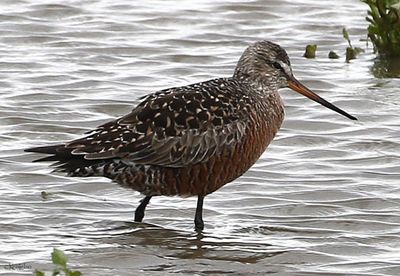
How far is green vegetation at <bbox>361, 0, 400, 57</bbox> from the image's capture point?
11609mm

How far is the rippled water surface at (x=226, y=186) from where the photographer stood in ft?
26.7

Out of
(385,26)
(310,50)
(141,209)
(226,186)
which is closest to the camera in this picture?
(141,209)

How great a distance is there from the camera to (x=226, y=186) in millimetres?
9539

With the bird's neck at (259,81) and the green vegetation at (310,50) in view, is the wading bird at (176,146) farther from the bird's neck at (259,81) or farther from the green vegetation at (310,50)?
the green vegetation at (310,50)

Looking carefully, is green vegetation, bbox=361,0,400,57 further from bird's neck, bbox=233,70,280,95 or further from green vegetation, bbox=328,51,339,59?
bird's neck, bbox=233,70,280,95

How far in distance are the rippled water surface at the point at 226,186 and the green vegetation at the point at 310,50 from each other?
0.38 feet

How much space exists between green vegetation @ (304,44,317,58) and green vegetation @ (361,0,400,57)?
512 mm

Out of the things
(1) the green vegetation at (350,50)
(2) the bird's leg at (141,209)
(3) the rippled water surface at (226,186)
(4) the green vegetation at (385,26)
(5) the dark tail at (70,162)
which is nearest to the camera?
(3) the rippled water surface at (226,186)

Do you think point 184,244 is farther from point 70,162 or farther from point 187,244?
point 70,162

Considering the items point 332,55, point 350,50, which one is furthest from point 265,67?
point 332,55

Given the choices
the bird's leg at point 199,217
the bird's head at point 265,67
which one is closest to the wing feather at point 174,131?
the bird's leg at point 199,217

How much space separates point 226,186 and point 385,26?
2867 mm

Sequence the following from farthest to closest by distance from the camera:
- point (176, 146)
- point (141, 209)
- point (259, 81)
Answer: point (259, 81) → point (141, 209) → point (176, 146)

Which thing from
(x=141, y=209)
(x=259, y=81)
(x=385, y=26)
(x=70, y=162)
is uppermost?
(x=259, y=81)
